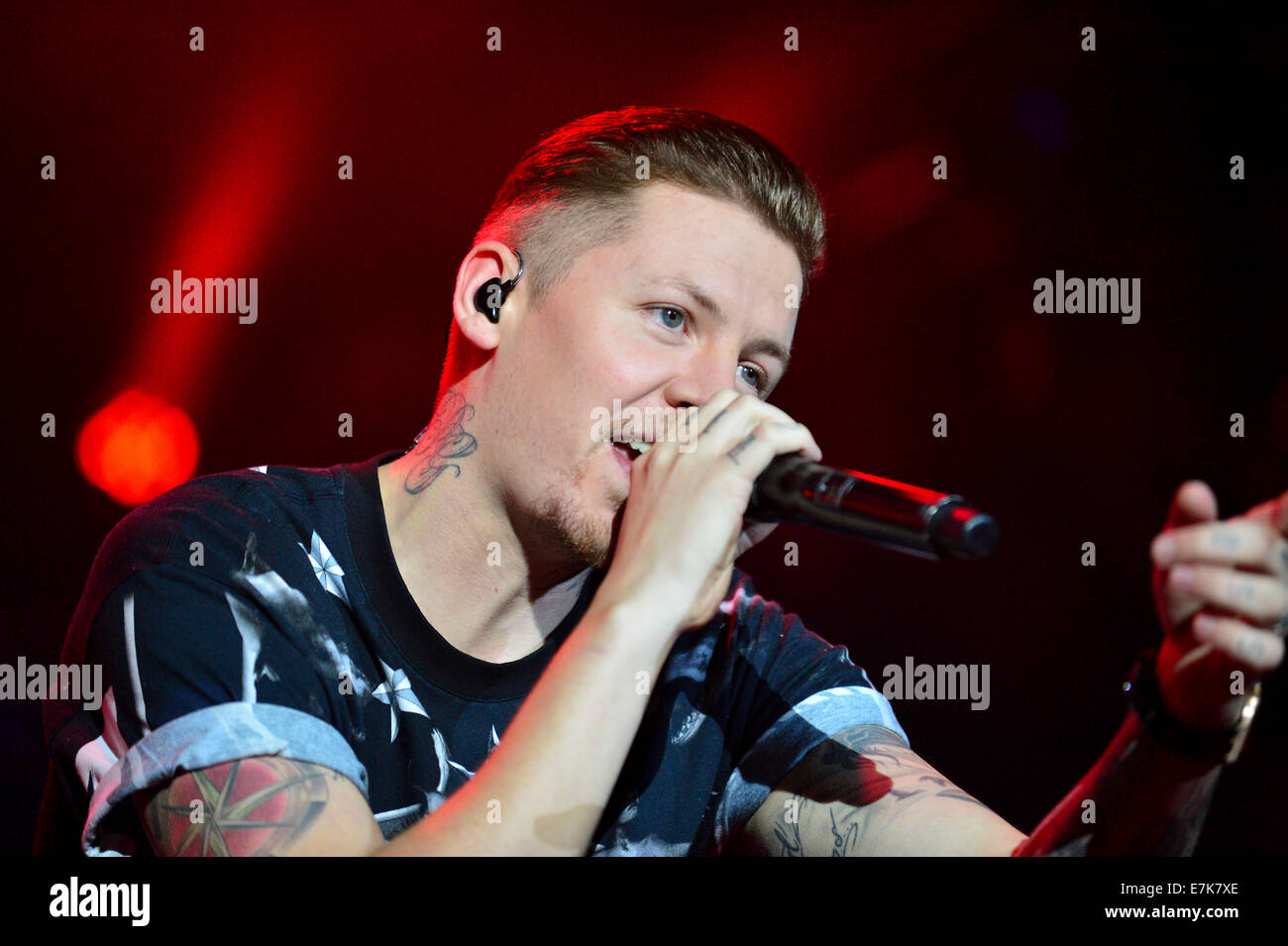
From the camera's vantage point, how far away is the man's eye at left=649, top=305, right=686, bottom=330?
1547 millimetres

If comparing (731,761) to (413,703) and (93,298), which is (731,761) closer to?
(413,703)

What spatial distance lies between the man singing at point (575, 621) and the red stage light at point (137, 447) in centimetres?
124

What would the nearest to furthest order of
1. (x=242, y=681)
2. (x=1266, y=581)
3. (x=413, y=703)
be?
(x=1266, y=581)
(x=242, y=681)
(x=413, y=703)

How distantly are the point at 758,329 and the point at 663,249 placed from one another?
20 cm

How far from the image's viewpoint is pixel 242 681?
1.22 m

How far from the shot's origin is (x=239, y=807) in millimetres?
1115

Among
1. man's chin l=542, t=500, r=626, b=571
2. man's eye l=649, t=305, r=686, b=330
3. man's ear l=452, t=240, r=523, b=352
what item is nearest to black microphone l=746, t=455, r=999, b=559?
man's chin l=542, t=500, r=626, b=571

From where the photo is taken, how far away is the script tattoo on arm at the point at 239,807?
1.10m

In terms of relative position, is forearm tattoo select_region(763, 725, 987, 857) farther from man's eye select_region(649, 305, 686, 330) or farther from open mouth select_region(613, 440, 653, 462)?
man's eye select_region(649, 305, 686, 330)

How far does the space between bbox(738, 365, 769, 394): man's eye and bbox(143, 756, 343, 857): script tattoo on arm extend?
0.92m

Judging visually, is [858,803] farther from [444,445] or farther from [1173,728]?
[444,445]

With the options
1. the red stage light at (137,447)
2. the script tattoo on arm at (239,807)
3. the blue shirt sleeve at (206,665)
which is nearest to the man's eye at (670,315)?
the blue shirt sleeve at (206,665)
